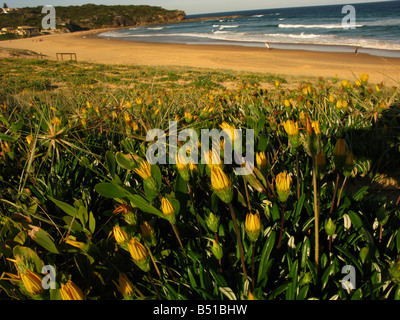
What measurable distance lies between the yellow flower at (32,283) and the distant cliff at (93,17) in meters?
67.7

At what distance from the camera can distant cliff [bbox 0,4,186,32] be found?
60188 millimetres

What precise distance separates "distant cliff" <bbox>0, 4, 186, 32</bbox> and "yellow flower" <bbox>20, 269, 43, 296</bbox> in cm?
6774

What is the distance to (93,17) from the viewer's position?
71312mm

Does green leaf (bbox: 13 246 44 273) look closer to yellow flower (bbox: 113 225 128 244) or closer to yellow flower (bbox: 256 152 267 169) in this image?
yellow flower (bbox: 113 225 128 244)

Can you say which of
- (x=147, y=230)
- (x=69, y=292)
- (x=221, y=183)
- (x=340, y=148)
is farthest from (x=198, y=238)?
(x=340, y=148)

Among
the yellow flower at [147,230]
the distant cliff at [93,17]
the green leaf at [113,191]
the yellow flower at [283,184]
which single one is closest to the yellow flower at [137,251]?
the yellow flower at [147,230]

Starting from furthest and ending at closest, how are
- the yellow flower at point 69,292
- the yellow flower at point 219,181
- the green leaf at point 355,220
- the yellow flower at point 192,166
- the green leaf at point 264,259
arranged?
the yellow flower at point 192,166 < the green leaf at point 355,220 < the green leaf at point 264,259 < the yellow flower at point 219,181 < the yellow flower at point 69,292

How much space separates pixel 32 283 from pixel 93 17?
83861 mm

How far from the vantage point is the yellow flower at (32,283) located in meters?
0.72

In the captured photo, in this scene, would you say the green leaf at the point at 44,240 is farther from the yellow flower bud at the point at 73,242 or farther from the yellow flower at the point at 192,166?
the yellow flower at the point at 192,166

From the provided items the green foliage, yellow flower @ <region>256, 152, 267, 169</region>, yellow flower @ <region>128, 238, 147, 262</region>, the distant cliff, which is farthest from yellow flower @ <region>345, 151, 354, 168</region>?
the distant cliff

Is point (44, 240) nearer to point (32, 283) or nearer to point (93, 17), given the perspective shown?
point (32, 283)

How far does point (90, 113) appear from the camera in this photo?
221cm
